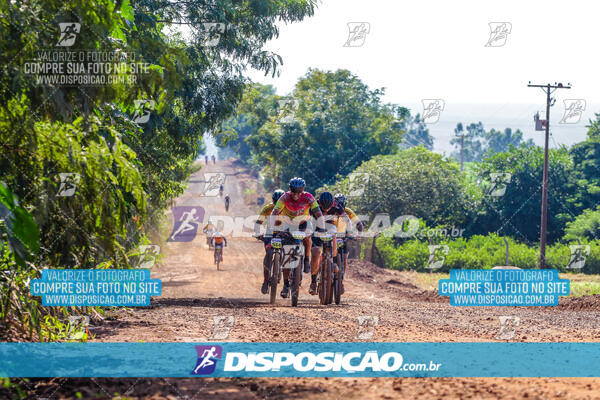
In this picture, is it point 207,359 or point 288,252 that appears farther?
point 288,252

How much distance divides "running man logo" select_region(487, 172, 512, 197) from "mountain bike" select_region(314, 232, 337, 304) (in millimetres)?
37628

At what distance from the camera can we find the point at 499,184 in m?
51.4

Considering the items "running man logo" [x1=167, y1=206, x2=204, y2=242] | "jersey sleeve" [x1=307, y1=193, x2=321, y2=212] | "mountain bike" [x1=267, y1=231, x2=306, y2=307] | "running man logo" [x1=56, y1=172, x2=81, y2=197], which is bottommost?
"running man logo" [x1=167, y1=206, x2=204, y2=242]

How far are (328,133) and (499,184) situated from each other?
42.3ft

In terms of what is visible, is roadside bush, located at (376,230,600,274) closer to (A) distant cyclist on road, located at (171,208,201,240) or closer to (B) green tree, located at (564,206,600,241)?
(B) green tree, located at (564,206,600,241)

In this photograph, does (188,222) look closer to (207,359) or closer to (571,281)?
(571,281)

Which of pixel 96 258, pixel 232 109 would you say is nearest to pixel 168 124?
pixel 232 109

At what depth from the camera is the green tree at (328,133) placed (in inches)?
2055

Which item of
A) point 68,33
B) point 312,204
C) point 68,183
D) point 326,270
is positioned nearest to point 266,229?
point 312,204

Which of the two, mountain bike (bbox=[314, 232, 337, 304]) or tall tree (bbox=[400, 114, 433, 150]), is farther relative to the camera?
tall tree (bbox=[400, 114, 433, 150])

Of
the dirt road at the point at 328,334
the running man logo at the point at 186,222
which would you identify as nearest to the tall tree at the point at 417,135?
the running man logo at the point at 186,222

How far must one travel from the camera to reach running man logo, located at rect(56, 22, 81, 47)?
7.44m

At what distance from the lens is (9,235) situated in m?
6.36

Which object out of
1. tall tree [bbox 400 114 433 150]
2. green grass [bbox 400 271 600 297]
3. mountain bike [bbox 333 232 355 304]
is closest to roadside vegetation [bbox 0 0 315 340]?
mountain bike [bbox 333 232 355 304]
